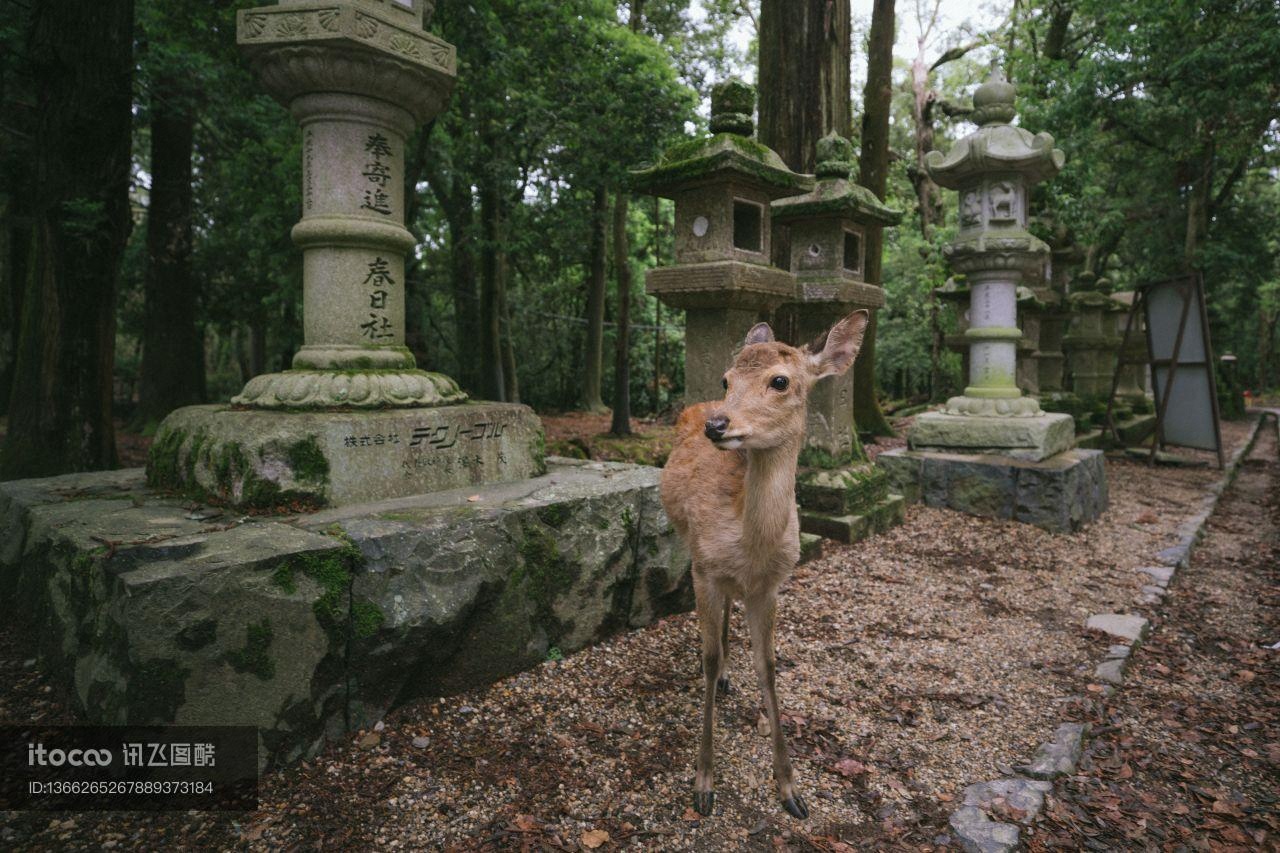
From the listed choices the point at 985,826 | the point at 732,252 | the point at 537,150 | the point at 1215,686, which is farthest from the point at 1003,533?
the point at 537,150

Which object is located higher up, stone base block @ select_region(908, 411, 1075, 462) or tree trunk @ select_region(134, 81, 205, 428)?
tree trunk @ select_region(134, 81, 205, 428)

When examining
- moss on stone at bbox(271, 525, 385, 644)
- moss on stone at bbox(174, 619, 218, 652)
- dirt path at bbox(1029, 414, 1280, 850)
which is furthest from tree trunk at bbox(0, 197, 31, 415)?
dirt path at bbox(1029, 414, 1280, 850)

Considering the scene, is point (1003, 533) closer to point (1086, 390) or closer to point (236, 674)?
point (236, 674)

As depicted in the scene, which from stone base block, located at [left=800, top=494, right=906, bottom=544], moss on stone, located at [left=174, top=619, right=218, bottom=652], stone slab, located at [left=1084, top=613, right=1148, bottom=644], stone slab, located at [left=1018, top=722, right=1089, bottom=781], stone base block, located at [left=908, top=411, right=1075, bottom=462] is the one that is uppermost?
stone base block, located at [left=908, top=411, right=1075, bottom=462]

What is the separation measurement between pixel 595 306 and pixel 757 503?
12.8 meters

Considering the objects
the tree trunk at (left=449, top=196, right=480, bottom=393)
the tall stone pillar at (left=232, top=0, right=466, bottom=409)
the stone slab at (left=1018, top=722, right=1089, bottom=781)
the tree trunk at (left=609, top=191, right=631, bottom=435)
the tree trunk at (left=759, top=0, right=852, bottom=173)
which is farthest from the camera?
the tree trunk at (left=449, top=196, right=480, bottom=393)

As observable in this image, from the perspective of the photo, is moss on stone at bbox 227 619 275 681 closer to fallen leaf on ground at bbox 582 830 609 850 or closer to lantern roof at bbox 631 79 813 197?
fallen leaf on ground at bbox 582 830 609 850

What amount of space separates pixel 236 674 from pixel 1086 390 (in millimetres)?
14124

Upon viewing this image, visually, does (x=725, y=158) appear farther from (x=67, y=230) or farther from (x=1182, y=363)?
(x=1182, y=363)

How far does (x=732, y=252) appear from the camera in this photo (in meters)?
5.27

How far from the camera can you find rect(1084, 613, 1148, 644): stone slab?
407 centimetres

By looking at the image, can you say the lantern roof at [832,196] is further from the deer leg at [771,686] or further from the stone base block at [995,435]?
the deer leg at [771,686]

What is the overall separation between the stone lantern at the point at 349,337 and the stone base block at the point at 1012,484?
4.56 meters

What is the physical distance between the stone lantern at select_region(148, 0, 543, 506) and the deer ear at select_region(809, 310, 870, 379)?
2146mm
